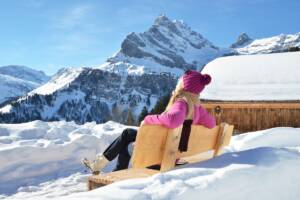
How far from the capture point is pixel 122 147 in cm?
588

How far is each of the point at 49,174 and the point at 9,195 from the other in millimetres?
1568

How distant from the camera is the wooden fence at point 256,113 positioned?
15625mm

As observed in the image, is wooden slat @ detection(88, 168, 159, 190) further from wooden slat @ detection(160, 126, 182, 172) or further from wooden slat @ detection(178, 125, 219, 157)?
wooden slat @ detection(178, 125, 219, 157)

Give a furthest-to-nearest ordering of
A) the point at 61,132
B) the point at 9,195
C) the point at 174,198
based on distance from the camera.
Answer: the point at 61,132 → the point at 9,195 → the point at 174,198

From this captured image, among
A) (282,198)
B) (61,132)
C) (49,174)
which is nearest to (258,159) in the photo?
(282,198)

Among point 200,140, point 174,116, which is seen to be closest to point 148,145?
point 174,116

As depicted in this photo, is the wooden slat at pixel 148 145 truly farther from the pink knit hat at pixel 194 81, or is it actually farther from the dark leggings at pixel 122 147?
the dark leggings at pixel 122 147

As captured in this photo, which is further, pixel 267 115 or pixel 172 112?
pixel 267 115

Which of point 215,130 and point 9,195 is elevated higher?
point 215,130

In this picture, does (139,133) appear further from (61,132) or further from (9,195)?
(61,132)

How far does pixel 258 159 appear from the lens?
14.6 feet

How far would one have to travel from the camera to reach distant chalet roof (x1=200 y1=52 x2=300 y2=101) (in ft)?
52.2

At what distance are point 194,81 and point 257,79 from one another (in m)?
12.5

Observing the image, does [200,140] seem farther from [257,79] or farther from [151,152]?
[257,79]
